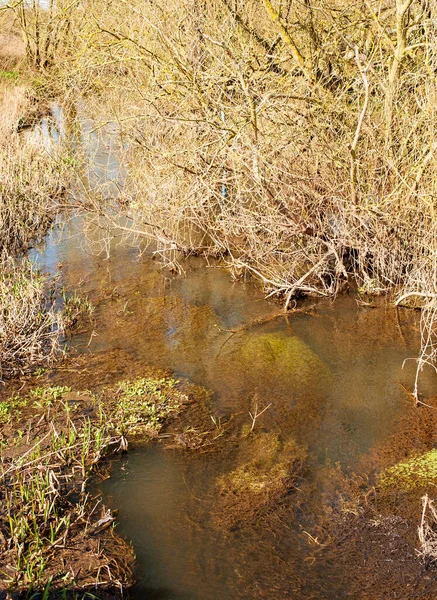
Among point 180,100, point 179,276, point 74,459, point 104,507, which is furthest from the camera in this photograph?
point 179,276

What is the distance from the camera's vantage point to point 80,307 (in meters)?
7.98

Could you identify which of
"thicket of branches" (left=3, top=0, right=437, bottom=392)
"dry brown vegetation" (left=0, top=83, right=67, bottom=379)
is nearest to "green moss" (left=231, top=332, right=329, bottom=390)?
"thicket of branches" (left=3, top=0, right=437, bottom=392)

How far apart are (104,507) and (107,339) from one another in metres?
2.92

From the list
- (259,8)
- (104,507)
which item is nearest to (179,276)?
(259,8)

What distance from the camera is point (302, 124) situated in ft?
24.5

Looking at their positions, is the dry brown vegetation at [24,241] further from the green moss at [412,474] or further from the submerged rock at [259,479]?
the green moss at [412,474]

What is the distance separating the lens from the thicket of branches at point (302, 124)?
6.96 m

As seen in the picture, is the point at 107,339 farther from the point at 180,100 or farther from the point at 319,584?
the point at 319,584

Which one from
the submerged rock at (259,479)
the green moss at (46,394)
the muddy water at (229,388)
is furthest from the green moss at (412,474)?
the green moss at (46,394)

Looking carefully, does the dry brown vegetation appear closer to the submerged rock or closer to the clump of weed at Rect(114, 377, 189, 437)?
the clump of weed at Rect(114, 377, 189, 437)

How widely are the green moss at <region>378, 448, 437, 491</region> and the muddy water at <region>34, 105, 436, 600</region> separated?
0.33 m

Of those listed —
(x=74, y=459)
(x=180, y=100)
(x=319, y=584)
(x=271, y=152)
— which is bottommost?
(x=319, y=584)

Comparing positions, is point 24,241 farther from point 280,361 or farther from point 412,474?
point 412,474

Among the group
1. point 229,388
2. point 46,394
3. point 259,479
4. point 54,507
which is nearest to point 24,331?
point 46,394
